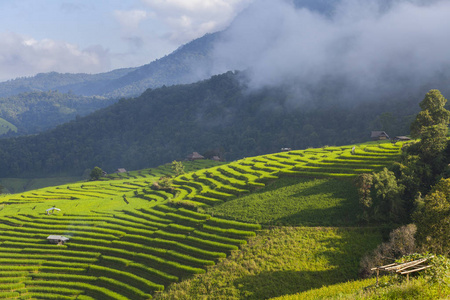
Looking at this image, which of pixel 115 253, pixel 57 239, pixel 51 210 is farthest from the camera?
pixel 51 210

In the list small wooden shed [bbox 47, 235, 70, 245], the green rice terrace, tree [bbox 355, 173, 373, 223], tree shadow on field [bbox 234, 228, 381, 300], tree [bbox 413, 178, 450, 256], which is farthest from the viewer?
small wooden shed [bbox 47, 235, 70, 245]

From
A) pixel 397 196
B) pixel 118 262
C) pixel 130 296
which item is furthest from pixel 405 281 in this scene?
pixel 118 262

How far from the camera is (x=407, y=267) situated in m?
14.5

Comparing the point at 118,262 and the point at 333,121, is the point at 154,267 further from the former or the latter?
the point at 333,121

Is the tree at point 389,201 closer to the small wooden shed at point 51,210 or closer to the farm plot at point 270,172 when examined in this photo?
the farm plot at point 270,172

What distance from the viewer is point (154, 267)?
3556 centimetres

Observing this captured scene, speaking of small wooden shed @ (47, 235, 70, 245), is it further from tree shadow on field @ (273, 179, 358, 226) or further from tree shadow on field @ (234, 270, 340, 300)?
tree shadow on field @ (273, 179, 358, 226)

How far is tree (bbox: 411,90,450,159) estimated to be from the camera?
Result: 38.8 m

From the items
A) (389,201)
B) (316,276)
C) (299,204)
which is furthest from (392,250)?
(299,204)

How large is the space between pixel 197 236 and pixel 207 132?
5292 inches

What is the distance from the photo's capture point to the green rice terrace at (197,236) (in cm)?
3105

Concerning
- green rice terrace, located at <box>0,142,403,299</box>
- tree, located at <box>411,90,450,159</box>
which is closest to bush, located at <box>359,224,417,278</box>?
green rice terrace, located at <box>0,142,403,299</box>

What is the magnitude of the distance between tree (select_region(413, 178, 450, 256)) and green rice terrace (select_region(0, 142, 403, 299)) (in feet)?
24.4

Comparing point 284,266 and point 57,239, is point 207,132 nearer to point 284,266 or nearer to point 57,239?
point 57,239
